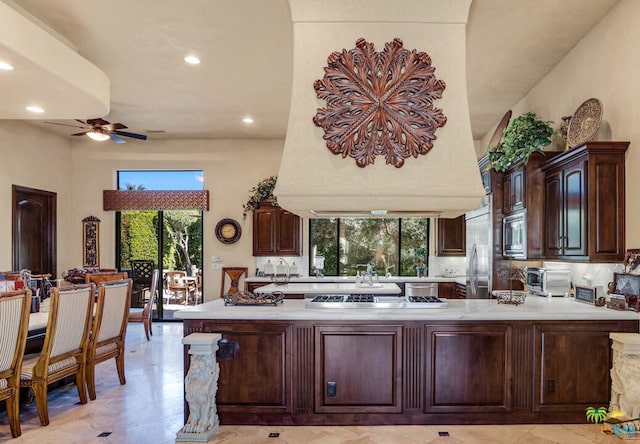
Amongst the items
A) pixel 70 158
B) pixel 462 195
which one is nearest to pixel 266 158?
pixel 70 158

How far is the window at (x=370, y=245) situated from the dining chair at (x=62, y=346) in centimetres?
427

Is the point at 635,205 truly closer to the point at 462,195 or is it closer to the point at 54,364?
the point at 462,195

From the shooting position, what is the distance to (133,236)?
7602mm

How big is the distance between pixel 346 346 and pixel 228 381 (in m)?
0.93

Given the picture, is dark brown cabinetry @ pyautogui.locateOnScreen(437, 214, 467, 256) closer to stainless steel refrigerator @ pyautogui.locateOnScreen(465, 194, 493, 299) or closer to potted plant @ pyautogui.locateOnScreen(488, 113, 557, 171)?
stainless steel refrigerator @ pyautogui.locateOnScreen(465, 194, 493, 299)

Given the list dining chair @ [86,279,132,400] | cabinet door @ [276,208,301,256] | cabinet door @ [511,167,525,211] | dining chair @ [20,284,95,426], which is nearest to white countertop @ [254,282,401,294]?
cabinet door @ [276,208,301,256]

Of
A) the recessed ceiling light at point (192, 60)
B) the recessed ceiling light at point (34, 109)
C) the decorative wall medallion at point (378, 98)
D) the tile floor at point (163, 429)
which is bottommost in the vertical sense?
the tile floor at point (163, 429)

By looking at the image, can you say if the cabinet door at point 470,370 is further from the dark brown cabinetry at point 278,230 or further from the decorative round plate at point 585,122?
the dark brown cabinetry at point 278,230

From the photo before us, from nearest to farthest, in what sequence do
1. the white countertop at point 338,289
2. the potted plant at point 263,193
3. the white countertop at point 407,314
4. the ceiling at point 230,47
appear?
1. the white countertop at point 407,314
2. the ceiling at point 230,47
3. the white countertop at point 338,289
4. the potted plant at point 263,193

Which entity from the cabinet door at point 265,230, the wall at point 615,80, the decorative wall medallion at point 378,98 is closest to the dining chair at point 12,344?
the decorative wall medallion at point 378,98

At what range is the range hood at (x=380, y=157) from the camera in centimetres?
268

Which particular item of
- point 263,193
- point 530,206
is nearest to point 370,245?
point 263,193

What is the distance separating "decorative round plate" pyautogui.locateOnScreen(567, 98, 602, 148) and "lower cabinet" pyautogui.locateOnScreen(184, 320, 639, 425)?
160 centimetres

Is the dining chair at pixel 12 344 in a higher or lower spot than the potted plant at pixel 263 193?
lower
